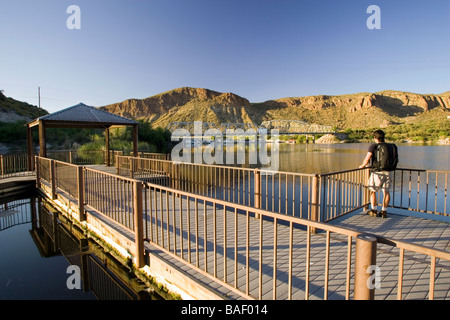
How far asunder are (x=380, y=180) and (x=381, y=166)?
31 centimetres

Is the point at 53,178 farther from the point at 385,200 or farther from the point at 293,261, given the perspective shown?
the point at 385,200

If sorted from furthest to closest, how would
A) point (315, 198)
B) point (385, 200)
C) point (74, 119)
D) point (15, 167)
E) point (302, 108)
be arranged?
point (302, 108), point (15, 167), point (74, 119), point (385, 200), point (315, 198)

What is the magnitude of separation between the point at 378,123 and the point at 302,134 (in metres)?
23.6

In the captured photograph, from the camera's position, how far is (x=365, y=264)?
1.76m

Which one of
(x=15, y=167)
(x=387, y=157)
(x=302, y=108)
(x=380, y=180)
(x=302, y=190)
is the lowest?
(x=302, y=190)

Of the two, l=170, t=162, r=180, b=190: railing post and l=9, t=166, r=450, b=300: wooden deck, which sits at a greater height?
l=170, t=162, r=180, b=190: railing post

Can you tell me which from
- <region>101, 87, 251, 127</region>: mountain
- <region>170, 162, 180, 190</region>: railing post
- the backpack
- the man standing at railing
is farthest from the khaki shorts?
<region>101, 87, 251, 127</region>: mountain

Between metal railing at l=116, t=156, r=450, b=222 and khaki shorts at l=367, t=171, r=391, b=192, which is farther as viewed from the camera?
khaki shorts at l=367, t=171, r=391, b=192

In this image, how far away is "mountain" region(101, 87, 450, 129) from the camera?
92.4 metres

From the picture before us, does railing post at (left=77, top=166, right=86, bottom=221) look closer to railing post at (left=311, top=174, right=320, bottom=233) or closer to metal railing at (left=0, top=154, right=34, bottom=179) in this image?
railing post at (left=311, top=174, right=320, bottom=233)

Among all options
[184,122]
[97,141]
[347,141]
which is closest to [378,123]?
[347,141]

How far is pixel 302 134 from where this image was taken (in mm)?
93375

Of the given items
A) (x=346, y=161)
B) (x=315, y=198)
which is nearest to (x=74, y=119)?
(x=315, y=198)

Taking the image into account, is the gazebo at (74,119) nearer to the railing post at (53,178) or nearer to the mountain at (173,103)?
the railing post at (53,178)
